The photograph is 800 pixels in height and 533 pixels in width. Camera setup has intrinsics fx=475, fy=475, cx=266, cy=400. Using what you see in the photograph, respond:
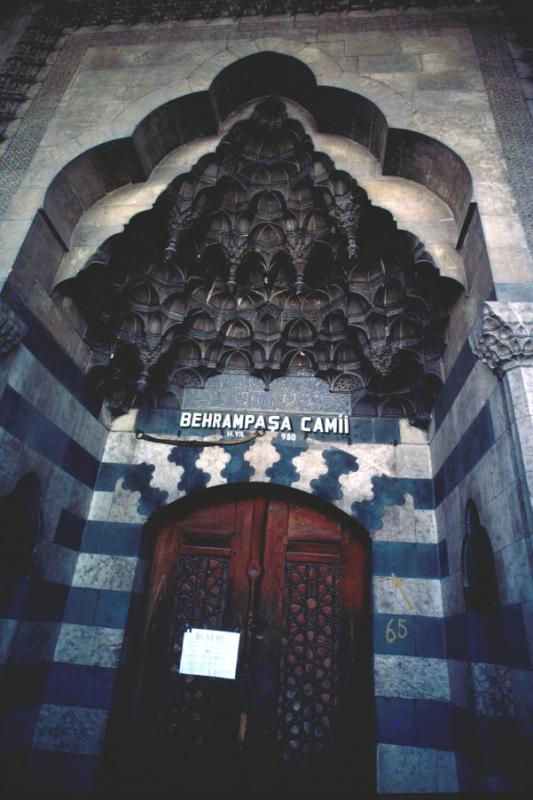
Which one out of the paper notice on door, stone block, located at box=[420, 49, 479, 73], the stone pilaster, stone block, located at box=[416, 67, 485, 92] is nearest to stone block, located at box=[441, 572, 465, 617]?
the stone pilaster

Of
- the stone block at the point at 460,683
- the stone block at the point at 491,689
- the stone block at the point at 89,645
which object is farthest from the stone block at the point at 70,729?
the stone block at the point at 491,689

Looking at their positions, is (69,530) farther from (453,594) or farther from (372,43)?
(372,43)

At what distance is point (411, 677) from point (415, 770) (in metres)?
0.62

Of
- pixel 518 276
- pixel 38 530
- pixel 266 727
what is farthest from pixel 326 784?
pixel 518 276

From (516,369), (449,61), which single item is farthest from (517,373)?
(449,61)

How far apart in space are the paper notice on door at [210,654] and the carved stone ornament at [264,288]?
7.97ft

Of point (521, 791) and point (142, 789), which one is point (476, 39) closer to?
point (521, 791)

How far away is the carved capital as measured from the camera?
11.7ft

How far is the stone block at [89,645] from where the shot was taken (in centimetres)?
421

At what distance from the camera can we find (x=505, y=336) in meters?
3.14

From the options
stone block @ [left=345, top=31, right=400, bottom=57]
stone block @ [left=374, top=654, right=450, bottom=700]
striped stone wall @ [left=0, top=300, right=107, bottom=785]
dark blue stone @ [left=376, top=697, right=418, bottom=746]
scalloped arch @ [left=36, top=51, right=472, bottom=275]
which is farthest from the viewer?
stone block @ [left=345, top=31, right=400, bottom=57]

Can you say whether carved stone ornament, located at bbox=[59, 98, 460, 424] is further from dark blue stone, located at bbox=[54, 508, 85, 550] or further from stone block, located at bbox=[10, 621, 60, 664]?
stone block, located at bbox=[10, 621, 60, 664]

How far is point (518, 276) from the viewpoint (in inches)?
134

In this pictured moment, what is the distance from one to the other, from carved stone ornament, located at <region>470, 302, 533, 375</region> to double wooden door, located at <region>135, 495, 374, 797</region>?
7.66 feet
